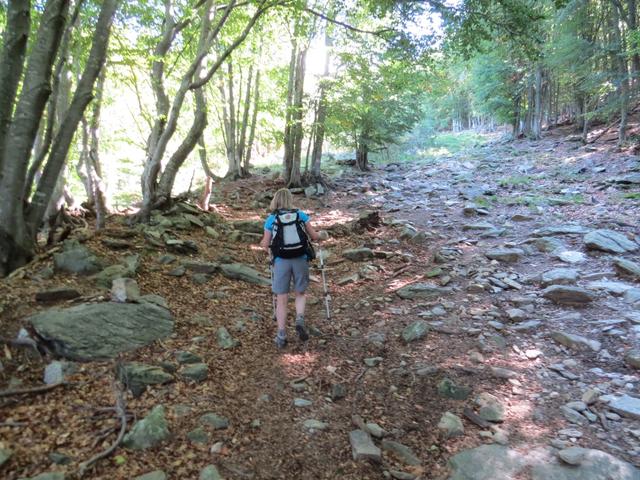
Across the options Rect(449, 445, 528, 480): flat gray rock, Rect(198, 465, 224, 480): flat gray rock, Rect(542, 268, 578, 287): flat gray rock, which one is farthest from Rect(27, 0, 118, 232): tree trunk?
Rect(542, 268, 578, 287): flat gray rock

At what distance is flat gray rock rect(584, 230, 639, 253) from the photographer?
7.25m

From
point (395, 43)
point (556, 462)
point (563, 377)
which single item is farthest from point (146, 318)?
point (395, 43)

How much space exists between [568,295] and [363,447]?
13.7 feet

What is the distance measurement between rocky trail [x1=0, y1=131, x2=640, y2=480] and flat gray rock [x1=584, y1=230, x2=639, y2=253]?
0.04 meters

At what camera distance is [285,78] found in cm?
1872

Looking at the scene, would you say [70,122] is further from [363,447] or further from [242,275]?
[363,447]

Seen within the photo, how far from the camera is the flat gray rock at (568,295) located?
5773 mm

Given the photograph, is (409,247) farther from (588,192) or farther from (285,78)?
(285,78)

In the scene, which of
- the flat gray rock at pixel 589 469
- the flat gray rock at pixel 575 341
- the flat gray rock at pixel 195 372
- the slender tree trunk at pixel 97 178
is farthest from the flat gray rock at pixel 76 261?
the flat gray rock at pixel 575 341

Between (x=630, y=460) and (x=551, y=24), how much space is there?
24.8 metres

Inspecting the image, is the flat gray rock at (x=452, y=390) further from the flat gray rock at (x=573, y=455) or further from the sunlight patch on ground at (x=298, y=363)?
the sunlight patch on ground at (x=298, y=363)

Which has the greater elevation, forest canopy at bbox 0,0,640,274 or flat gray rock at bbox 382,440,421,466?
forest canopy at bbox 0,0,640,274

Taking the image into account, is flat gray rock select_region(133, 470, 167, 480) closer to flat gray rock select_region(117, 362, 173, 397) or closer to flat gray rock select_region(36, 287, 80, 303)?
flat gray rock select_region(117, 362, 173, 397)

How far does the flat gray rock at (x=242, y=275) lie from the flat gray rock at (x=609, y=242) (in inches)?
241
